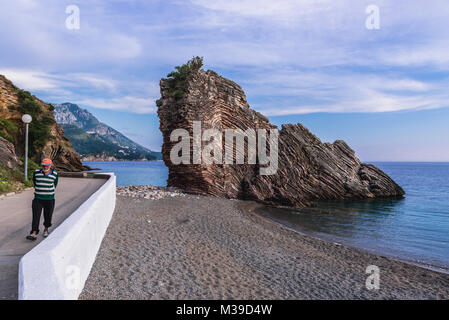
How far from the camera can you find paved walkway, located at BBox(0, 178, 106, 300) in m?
4.91

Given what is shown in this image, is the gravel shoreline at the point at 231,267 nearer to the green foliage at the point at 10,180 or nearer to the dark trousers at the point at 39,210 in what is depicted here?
the dark trousers at the point at 39,210

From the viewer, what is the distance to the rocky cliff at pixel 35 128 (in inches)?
1339

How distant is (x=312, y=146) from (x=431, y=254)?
784 inches

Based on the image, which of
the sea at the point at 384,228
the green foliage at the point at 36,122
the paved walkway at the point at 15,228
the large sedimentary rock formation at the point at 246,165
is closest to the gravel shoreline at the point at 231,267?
the paved walkway at the point at 15,228

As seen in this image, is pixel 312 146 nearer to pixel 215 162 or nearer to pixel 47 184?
pixel 215 162

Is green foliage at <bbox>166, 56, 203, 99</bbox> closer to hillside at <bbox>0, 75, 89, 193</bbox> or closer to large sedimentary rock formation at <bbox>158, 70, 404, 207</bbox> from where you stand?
large sedimentary rock formation at <bbox>158, 70, 404, 207</bbox>

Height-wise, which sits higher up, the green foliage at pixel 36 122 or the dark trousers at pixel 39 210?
the green foliage at pixel 36 122

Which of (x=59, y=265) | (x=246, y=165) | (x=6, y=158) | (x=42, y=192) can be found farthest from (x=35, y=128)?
(x=59, y=265)

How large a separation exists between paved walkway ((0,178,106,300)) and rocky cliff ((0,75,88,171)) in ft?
73.3

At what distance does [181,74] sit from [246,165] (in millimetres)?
11317

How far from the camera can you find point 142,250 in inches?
340

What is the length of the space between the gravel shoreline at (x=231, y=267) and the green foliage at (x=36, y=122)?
3328cm
